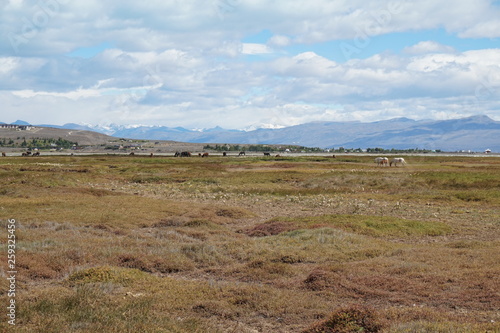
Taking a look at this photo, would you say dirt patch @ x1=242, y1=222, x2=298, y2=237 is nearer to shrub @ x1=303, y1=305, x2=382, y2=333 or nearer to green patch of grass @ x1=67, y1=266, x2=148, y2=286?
green patch of grass @ x1=67, y1=266, x2=148, y2=286

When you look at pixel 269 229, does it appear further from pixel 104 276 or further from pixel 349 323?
pixel 349 323

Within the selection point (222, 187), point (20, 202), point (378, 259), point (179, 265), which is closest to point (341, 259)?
point (378, 259)

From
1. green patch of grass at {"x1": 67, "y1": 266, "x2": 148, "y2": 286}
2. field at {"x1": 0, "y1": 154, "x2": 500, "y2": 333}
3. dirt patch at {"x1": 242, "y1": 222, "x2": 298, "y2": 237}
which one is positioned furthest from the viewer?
dirt patch at {"x1": 242, "y1": 222, "x2": 298, "y2": 237}

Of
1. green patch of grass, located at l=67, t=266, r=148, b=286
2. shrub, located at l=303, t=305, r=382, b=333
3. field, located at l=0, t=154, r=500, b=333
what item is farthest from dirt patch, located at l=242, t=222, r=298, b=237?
shrub, located at l=303, t=305, r=382, b=333

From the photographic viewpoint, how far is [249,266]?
19422mm

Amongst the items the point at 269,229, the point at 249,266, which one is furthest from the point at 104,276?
the point at 269,229

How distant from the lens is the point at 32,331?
11.1m

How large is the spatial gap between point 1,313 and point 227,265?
9.67m

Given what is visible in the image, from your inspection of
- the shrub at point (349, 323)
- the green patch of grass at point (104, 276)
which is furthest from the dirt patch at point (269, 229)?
the shrub at point (349, 323)

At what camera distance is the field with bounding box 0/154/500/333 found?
498 inches

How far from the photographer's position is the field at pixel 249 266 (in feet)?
41.5

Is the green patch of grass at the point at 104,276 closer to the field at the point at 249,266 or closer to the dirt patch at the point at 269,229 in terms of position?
the field at the point at 249,266

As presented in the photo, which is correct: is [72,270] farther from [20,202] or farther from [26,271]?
[20,202]

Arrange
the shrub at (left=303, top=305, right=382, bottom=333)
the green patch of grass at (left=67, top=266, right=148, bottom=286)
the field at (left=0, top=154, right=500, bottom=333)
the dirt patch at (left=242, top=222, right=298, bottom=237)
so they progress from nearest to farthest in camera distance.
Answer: the shrub at (left=303, top=305, right=382, bottom=333) → the field at (left=0, top=154, right=500, bottom=333) → the green patch of grass at (left=67, top=266, right=148, bottom=286) → the dirt patch at (left=242, top=222, right=298, bottom=237)
